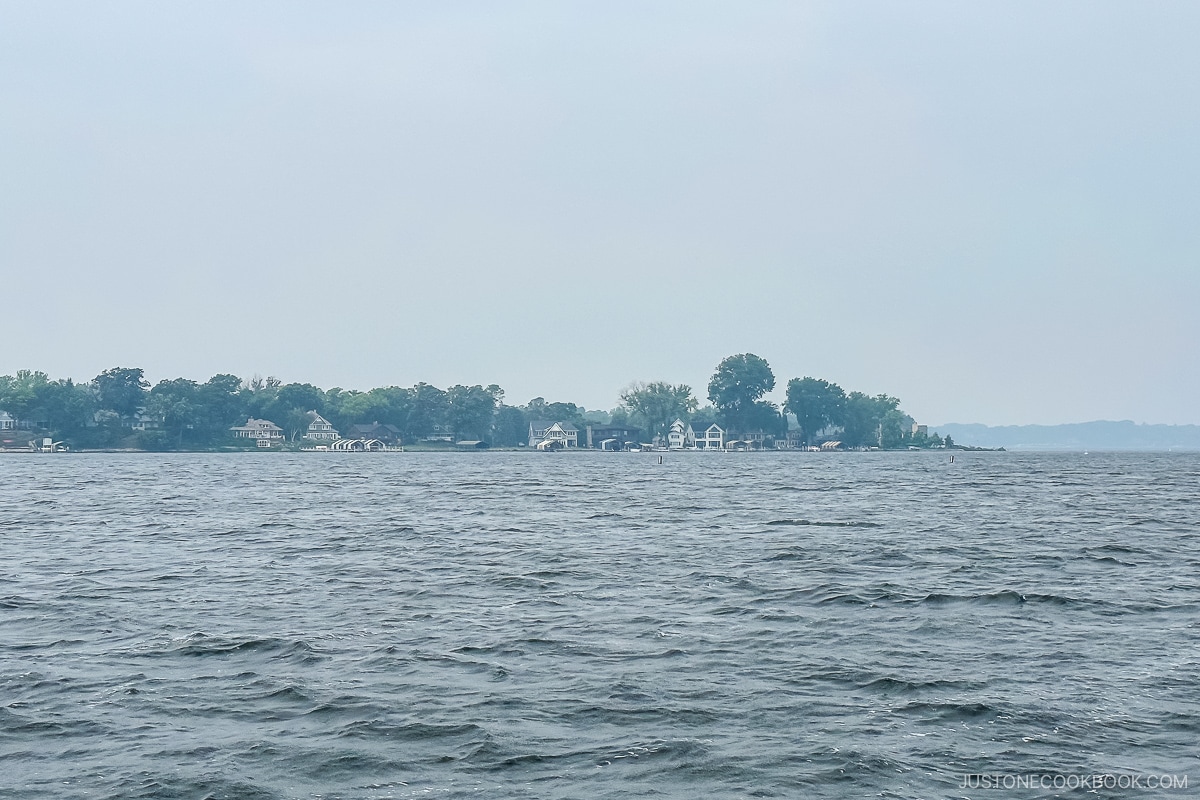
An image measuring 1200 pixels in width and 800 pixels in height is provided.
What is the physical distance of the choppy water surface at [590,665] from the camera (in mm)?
12805

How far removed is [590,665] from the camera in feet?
59.2

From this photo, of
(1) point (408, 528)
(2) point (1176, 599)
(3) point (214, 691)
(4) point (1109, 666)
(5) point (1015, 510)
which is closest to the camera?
(3) point (214, 691)

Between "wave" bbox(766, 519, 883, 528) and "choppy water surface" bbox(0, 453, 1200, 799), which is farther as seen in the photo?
"wave" bbox(766, 519, 883, 528)

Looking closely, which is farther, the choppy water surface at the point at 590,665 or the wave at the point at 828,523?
the wave at the point at 828,523

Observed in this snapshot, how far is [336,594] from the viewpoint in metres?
26.1

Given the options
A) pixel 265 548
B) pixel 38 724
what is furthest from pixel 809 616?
pixel 265 548

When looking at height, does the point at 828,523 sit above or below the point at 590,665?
above

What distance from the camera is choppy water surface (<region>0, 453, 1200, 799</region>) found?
12805 millimetres

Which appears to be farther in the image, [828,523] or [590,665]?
[828,523]

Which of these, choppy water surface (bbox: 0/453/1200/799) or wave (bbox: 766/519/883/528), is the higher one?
wave (bbox: 766/519/883/528)

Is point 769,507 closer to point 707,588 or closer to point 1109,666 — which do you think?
point 707,588

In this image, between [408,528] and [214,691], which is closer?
[214,691]

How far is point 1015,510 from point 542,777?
4999 cm

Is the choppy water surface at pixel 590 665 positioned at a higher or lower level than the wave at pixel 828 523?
lower
